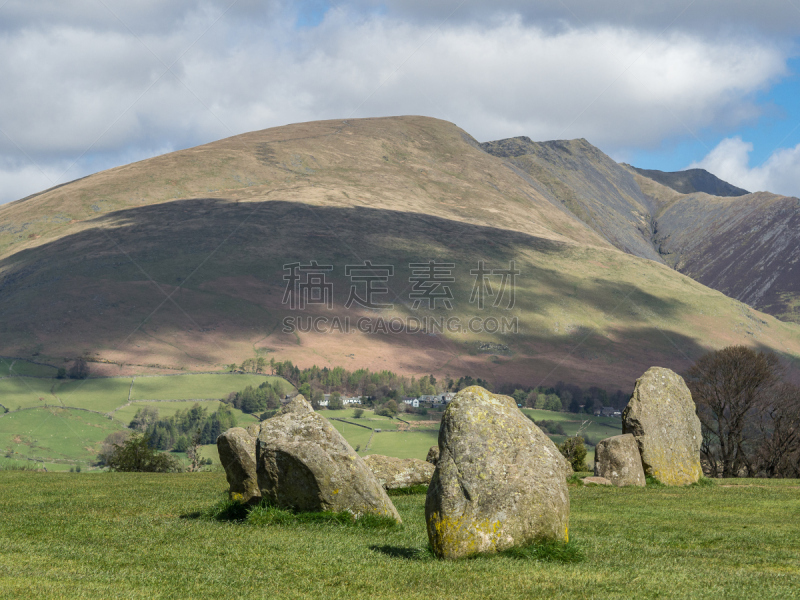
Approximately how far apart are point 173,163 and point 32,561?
182m

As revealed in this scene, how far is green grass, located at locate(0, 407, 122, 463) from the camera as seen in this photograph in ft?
252

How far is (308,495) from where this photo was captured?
13727 millimetres

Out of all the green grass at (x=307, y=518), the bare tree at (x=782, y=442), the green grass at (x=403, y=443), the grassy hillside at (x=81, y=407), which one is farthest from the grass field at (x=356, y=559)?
the grassy hillside at (x=81, y=407)

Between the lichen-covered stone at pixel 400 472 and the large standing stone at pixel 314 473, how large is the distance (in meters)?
7.39

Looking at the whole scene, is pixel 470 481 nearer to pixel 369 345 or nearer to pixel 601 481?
pixel 601 481

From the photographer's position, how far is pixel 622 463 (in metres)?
23.8

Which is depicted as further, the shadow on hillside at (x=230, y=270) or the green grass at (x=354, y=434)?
the shadow on hillside at (x=230, y=270)

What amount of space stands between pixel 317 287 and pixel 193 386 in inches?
1522

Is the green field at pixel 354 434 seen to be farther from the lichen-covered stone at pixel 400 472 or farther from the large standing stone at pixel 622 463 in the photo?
the lichen-covered stone at pixel 400 472

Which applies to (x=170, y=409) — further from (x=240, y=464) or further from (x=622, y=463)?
(x=240, y=464)

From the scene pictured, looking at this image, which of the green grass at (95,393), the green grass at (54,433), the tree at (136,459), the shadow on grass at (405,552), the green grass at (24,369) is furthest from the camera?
the green grass at (24,369)

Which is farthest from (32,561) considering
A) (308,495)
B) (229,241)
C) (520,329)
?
(229,241)

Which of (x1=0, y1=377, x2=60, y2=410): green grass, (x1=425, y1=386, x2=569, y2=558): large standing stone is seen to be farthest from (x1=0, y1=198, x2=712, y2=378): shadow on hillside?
(x1=425, y1=386, x2=569, y2=558): large standing stone

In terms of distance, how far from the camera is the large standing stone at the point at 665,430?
81.3ft
